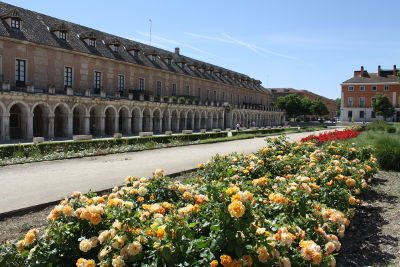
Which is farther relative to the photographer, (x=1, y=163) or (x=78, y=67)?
(x=78, y=67)

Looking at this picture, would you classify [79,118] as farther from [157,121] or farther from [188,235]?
[188,235]

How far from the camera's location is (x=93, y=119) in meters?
36.4

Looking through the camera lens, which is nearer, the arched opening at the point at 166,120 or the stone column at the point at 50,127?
the stone column at the point at 50,127

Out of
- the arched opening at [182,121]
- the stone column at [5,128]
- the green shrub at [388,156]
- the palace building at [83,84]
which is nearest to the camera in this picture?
the green shrub at [388,156]

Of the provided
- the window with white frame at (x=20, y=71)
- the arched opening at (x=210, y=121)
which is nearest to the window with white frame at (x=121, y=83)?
the window with white frame at (x=20, y=71)

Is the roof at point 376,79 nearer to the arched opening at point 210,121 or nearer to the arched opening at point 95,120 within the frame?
the arched opening at point 210,121

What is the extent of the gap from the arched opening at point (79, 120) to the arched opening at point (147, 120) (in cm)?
882

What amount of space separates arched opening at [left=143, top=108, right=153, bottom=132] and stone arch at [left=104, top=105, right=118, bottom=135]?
5.14 m

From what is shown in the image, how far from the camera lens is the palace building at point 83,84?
30.2 m

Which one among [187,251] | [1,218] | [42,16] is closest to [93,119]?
[42,16]

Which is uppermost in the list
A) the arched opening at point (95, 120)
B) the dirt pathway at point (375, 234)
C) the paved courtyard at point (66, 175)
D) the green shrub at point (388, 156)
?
the arched opening at point (95, 120)

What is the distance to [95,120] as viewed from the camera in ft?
118

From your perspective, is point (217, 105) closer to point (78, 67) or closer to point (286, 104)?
point (78, 67)

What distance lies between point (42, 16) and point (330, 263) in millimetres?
38123
